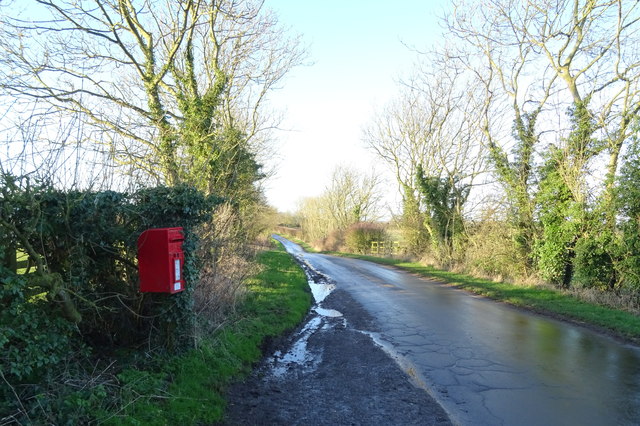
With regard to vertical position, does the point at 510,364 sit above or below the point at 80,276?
below

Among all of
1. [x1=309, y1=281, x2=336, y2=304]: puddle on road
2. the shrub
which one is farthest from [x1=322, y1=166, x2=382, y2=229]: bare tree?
[x1=309, y1=281, x2=336, y2=304]: puddle on road

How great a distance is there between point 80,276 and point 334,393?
3645 mm

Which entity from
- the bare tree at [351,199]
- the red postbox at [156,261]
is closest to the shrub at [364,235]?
the bare tree at [351,199]

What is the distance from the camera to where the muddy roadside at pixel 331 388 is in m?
5.12

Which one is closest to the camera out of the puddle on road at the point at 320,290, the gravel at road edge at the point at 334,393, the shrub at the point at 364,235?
the gravel at road edge at the point at 334,393

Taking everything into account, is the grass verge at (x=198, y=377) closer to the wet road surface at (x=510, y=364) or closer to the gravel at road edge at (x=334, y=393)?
the gravel at road edge at (x=334, y=393)

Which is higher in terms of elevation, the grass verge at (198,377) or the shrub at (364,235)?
the shrub at (364,235)

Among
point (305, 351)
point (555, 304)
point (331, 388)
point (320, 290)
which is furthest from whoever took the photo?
point (320, 290)

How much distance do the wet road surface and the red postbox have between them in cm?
392

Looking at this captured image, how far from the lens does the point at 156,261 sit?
5.37m

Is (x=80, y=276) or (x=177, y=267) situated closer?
(x=80, y=276)

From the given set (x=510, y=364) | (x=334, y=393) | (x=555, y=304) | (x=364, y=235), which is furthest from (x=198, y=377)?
(x=364, y=235)

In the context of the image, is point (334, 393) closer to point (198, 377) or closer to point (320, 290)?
point (198, 377)

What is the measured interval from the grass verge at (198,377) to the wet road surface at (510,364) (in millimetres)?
2664
